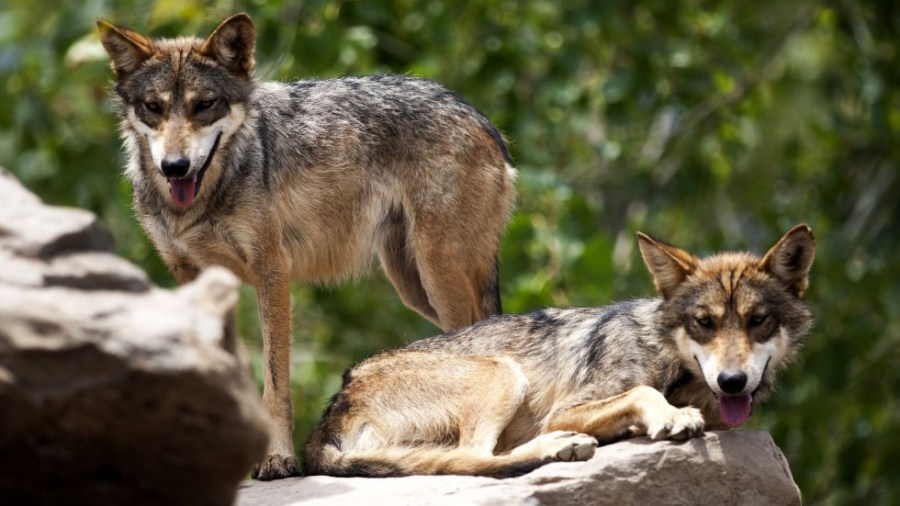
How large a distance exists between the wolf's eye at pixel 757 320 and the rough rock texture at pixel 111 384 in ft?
9.84

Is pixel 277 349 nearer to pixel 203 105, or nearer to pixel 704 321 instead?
pixel 203 105

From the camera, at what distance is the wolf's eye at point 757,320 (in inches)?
269

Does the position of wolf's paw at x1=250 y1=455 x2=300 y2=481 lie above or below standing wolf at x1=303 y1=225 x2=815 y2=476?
below

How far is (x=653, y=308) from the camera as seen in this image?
738 centimetres

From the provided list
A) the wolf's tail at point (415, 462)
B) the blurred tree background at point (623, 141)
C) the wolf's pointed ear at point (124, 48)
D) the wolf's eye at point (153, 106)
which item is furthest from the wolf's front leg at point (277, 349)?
the blurred tree background at point (623, 141)

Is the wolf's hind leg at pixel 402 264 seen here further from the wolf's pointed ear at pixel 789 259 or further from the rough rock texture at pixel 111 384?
the rough rock texture at pixel 111 384

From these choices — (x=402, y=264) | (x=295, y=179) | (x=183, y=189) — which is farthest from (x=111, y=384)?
(x=402, y=264)

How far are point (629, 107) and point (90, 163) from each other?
6.00 metres

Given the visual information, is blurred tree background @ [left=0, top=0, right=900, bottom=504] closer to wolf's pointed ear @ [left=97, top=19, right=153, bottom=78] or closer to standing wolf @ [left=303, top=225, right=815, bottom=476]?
standing wolf @ [left=303, top=225, right=815, bottom=476]

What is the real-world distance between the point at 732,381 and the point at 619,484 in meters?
0.74

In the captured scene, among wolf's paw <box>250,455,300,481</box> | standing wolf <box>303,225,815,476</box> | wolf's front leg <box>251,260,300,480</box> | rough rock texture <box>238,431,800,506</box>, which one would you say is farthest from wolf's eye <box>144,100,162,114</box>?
rough rock texture <box>238,431,800,506</box>

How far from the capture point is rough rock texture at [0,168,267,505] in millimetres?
4328

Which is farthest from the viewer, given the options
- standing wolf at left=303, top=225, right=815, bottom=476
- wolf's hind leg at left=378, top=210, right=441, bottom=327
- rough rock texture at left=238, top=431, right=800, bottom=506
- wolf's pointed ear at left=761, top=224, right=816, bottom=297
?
wolf's hind leg at left=378, top=210, right=441, bottom=327

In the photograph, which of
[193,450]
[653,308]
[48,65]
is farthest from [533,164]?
[193,450]
